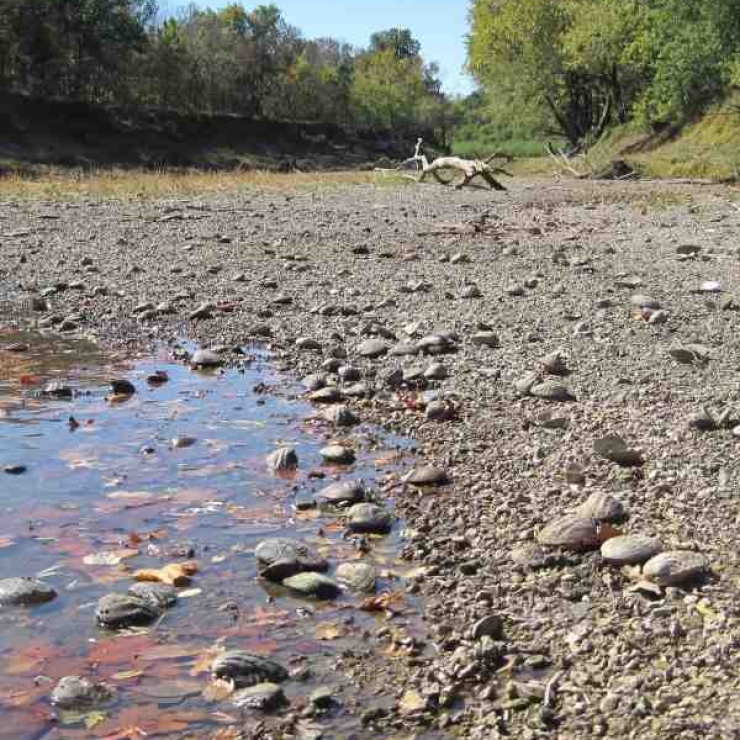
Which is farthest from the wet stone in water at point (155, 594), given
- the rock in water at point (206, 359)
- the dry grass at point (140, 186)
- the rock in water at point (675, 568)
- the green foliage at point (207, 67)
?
the green foliage at point (207, 67)

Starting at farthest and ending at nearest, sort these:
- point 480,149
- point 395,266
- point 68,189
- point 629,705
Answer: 1. point 480,149
2. point 68,189
3. point 395,266
4. point 629,705

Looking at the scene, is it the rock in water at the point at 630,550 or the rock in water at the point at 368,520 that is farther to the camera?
the rock in water at the point at 368,520

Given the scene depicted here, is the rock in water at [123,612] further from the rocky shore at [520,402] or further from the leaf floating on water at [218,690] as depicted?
the rocky shore at [520,402]

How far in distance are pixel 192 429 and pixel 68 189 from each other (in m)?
17.4

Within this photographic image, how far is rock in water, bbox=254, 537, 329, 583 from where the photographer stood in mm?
3641

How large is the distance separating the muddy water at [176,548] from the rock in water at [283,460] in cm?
6

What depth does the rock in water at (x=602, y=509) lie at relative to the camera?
3852 mm

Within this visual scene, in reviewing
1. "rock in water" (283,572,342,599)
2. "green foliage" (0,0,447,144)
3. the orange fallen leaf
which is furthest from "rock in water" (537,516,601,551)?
"green foliage" (0,0,447,144)

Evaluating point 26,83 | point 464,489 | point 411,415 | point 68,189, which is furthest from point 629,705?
point 26,83

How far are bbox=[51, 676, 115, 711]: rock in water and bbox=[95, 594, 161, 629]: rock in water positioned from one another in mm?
405

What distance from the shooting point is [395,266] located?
10844 millimetres

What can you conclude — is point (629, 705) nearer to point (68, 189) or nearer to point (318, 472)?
point (318, 472)

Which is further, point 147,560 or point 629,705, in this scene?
point 147,560

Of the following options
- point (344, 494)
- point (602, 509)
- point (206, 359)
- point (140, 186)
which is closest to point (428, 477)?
point (344, 494)
